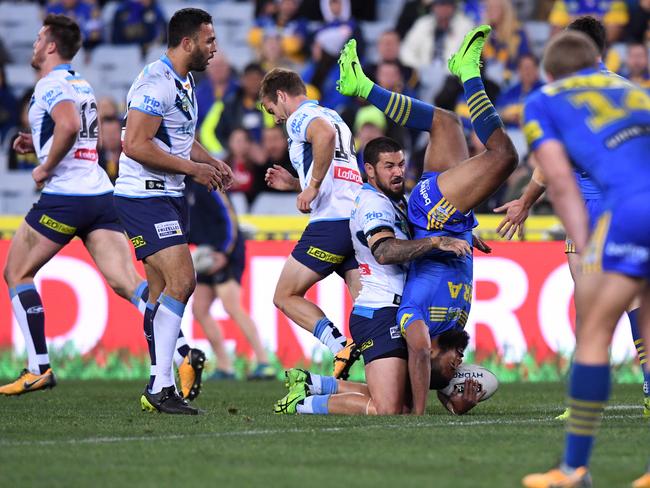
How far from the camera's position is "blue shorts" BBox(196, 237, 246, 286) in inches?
507

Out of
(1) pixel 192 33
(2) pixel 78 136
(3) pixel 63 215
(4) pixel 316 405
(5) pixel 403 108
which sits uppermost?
(1) pixel 192 33

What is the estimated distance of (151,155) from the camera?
8.45 meters

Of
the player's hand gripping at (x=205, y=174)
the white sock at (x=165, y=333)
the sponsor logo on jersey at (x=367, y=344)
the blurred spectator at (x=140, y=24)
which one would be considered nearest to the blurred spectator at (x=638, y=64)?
the blurred spectator at (x=140, y=24)

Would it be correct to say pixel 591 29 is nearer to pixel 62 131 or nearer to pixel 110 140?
pixel 62 131

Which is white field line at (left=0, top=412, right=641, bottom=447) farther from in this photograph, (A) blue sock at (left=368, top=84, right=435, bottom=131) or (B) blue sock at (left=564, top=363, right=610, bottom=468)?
(B) blue sock at (left=564, top=363, right=610, bottom=468)

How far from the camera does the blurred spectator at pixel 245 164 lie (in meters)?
15.6

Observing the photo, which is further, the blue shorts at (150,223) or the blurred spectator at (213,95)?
the blurred spectator at (213,95)

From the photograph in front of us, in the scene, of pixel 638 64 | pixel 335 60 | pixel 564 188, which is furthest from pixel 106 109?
pixel 564 188

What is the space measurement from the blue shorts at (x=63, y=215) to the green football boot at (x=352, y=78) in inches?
85.8

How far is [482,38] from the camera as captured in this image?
9219 millimetres

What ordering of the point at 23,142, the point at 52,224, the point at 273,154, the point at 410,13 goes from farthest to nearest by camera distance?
the point at 410,13 < the point at 273,154 < the point at 23,142 < the point at 52,224

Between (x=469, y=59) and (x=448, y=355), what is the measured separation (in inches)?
78.8

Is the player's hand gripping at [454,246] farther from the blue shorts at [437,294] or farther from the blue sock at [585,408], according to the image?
the blue sock at [585,408]

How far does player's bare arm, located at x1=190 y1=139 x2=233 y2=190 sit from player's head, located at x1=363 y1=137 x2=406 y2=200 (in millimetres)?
951
